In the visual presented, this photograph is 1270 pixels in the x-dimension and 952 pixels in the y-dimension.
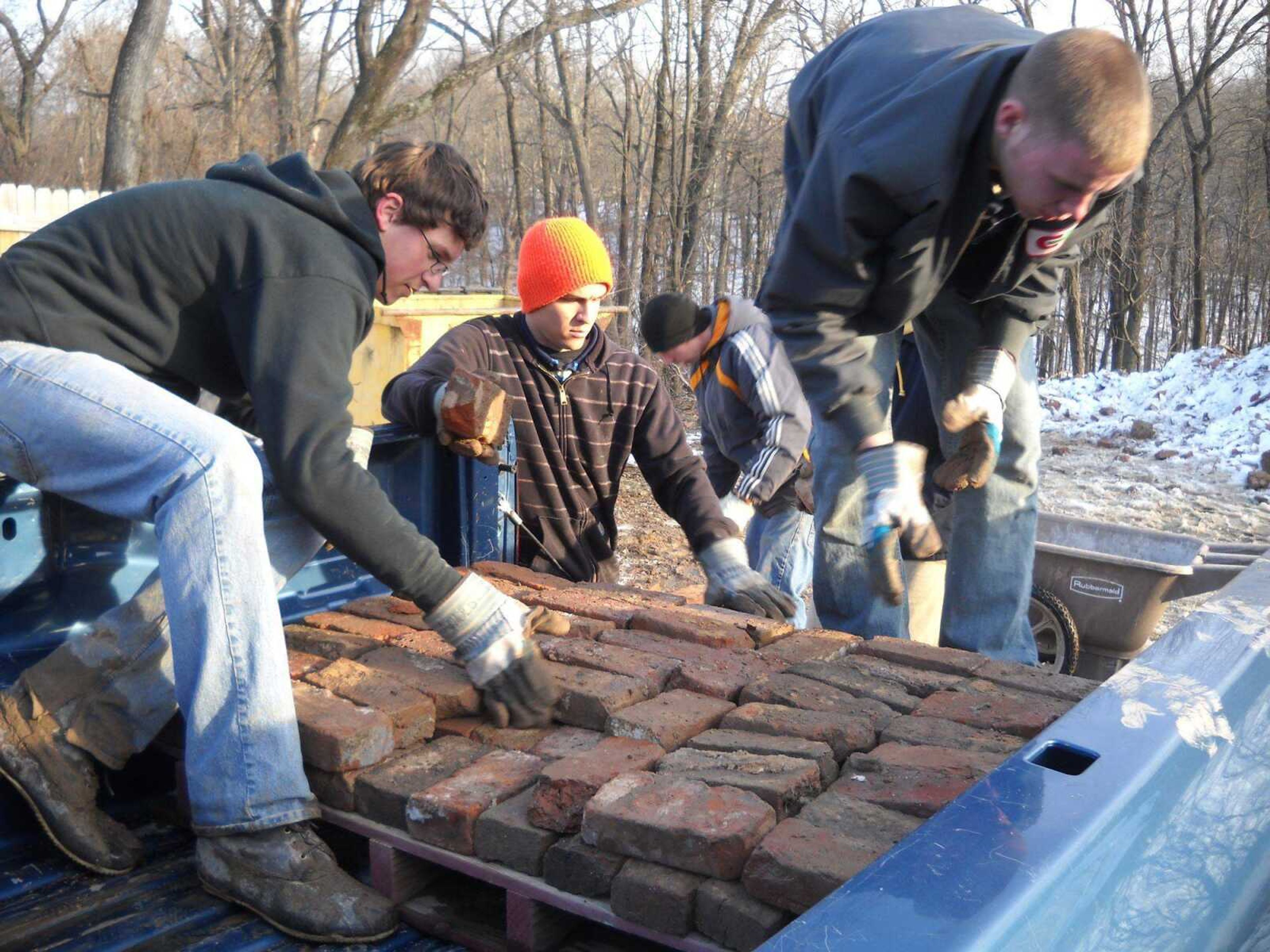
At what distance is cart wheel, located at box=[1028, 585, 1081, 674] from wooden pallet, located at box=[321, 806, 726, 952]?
2.80 metres

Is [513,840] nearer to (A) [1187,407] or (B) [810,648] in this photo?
(B) [810,648]

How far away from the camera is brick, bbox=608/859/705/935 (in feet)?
5.55

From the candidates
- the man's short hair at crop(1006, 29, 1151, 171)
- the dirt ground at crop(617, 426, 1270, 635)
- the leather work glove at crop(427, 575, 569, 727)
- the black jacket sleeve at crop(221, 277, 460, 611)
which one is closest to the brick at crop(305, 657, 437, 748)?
the leather work glove at crop(427, 575, 569, 727)

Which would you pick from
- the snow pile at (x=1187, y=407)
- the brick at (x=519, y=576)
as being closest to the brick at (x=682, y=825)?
the brick at (x=519, y=576)

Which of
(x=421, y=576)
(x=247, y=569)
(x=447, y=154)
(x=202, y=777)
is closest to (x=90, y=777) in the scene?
(x=202, y=777)

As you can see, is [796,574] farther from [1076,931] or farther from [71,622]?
[1076,931]

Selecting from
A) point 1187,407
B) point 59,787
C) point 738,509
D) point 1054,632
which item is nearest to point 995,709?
point 59,787

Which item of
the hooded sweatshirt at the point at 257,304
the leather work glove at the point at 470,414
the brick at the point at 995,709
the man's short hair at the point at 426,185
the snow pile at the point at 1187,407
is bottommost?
the snow pile at the point at 1187,407

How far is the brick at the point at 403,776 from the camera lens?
6.73 feet

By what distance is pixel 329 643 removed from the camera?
104 inches

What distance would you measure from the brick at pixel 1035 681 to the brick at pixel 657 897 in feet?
3.49

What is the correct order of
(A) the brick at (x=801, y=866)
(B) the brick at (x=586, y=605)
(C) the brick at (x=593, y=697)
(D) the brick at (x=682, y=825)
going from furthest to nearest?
(B) the brick at (x=586, y=605)
(C) the brick at (x=593, y=697)
(D) the brick at (x=682, y=825)
(A) the brick at (x=801, y=866)

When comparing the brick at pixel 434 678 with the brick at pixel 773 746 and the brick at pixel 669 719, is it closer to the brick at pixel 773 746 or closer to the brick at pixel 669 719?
the brick at pixel 669 719

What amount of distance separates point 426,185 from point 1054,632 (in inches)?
123
